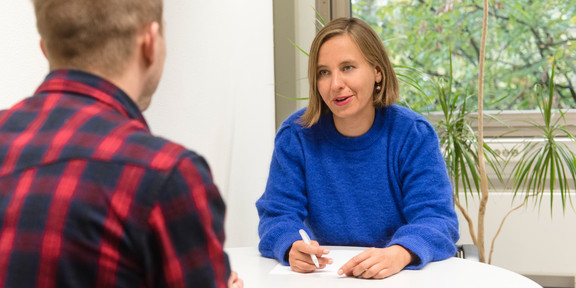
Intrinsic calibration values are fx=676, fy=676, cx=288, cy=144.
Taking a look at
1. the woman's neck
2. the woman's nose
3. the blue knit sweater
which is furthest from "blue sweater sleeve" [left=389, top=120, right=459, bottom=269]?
the woman's nose

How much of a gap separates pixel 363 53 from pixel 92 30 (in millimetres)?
1282

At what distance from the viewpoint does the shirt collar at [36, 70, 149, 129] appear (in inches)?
26.3

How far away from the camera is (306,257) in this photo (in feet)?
4.98

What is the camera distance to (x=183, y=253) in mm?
631

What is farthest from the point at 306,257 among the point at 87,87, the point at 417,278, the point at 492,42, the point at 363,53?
the point at 492,42

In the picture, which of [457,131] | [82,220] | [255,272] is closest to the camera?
[82,220]

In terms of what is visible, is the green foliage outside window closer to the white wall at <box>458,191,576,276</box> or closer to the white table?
the white wall at <box>458,191,576,276</box>

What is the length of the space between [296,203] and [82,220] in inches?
49.2

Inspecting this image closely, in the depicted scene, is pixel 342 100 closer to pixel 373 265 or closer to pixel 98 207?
pixel 373 265

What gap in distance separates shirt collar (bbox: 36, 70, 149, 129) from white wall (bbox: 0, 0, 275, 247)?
1.66 ft

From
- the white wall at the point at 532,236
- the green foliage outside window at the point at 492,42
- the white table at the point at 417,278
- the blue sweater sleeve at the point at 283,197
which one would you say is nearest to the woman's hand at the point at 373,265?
the white table at the point at 417,278

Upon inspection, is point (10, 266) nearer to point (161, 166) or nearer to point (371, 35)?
point (161, 166)

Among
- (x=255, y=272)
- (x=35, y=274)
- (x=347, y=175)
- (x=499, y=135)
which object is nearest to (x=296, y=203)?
(x=347, y=175)

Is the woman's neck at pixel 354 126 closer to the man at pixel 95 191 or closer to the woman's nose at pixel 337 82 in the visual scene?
the woman's nose at pixel 337 82
